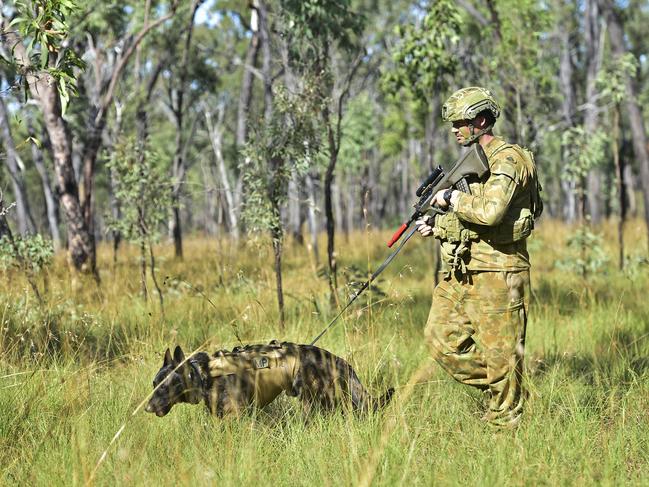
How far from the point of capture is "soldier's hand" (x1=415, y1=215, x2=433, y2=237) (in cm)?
360

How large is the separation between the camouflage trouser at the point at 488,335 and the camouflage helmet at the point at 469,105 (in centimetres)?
87

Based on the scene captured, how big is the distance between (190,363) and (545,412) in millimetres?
2055

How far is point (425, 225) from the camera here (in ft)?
11.9

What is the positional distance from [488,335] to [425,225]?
0.70 m

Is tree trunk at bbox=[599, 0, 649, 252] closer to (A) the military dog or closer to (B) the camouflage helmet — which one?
(B) the camouflage helmet

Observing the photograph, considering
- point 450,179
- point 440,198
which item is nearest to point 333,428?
point 440,198

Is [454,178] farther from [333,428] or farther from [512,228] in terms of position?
[333,428]

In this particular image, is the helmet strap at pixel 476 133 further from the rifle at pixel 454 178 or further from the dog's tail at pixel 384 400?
the dog's tail at pixel 384 400

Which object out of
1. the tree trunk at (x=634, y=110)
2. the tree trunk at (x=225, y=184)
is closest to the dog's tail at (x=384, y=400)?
the tree trunk at (x=225, y=184)

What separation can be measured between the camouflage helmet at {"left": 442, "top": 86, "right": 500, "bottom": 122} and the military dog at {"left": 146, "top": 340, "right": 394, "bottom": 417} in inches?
58.0

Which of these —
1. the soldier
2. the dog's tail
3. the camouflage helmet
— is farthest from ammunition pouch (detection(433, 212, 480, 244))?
the dog's tail

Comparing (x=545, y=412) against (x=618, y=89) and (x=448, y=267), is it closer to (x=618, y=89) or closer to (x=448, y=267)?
(x=448, y=267)

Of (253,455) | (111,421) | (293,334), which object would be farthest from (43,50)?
(293,334)

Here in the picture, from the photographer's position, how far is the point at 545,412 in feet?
12.1
